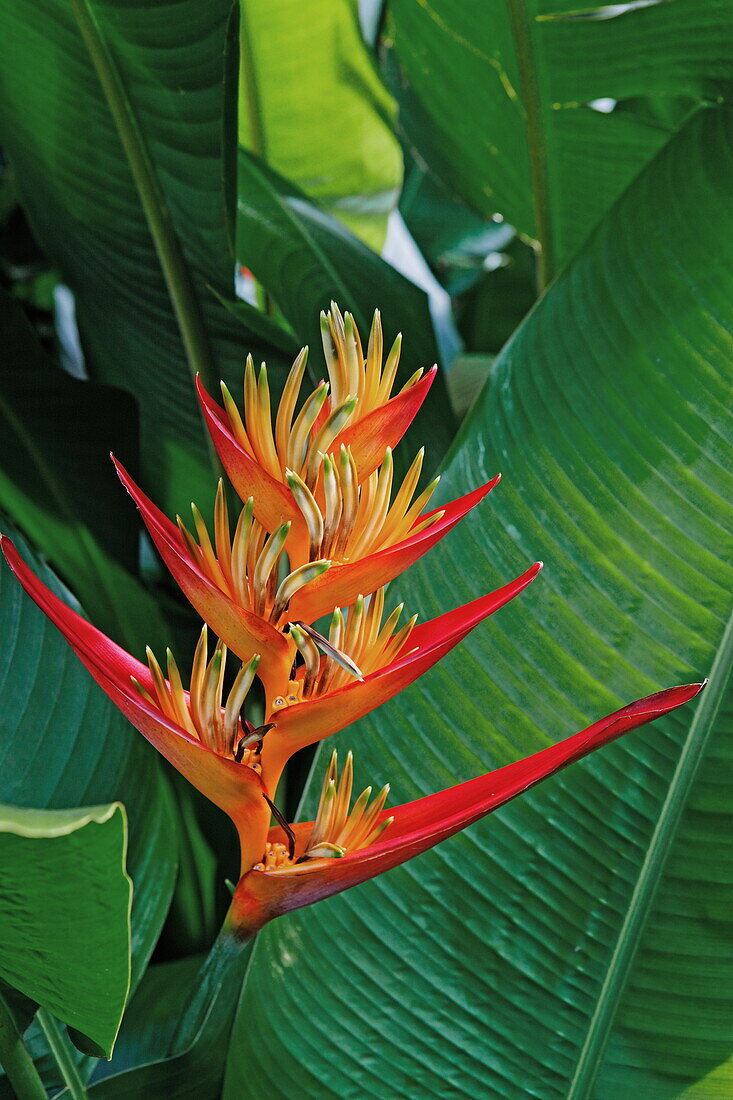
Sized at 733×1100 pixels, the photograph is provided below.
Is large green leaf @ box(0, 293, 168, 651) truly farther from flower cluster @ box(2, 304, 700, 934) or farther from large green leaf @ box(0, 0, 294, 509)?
flower cluster @ box(2, 304, 700, 934)

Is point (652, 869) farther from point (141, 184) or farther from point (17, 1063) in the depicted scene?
point (141, 184)

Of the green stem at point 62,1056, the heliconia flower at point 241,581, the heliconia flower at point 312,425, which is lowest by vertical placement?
the green stem at point 62,1056

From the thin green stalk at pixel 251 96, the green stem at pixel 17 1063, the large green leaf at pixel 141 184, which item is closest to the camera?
the green stem at pixel 17 1063

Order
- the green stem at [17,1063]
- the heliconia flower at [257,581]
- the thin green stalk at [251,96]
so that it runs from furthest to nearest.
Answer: the thin green stalk at [251,96], the green stem at [17,1063], the heliconia flower at [257,581]

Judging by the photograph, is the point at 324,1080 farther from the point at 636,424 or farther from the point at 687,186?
the point at 687,186

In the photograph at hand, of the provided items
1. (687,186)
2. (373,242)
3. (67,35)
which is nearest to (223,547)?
(687,186)

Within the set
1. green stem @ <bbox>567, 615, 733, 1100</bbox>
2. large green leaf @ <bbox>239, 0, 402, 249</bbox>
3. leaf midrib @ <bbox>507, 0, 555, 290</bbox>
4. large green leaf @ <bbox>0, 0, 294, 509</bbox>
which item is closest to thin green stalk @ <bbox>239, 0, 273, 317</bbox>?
large green leaf @ <bbox>239, 0, 402, 249</bbox>

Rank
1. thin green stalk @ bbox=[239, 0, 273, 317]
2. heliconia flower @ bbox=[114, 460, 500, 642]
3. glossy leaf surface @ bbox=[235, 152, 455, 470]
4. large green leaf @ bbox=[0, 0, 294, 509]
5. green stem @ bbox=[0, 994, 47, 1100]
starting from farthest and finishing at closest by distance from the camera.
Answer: thin green stalk @ bbox=[239, 0, 273, 317], glossy leaf surface @ bbox=[235, 152, 455, 470], large green leaf @ bbox=[0, 0, 294, 509], green stem @ bbox=[0, 994, 47, 1100], heliconia flower @ bbox=[114, 460, 500, 642]

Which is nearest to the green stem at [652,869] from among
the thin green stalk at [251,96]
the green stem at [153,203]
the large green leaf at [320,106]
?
the green stem at [153,203]

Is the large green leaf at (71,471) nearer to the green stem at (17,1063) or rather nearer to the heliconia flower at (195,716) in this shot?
the green stem at (17,1063)

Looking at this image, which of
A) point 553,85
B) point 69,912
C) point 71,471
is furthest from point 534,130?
point 69,912
